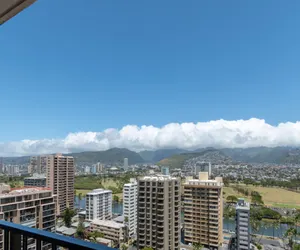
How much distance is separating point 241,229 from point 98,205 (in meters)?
8.70

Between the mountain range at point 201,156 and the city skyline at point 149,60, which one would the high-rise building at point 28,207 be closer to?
the city skyline at point 149,60

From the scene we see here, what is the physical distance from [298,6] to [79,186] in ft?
54.0

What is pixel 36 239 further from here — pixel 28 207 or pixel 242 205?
pixel 242 205

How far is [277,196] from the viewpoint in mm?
11328

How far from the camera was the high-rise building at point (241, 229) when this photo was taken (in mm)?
10008

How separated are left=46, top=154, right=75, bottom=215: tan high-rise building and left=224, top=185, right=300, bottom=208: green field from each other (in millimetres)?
9648

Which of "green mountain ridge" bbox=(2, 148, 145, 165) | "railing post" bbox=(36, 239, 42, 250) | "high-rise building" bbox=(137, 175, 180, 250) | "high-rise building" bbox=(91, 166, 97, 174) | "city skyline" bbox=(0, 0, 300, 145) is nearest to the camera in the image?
"railing post" bbox=(36, 239, 42, 250)

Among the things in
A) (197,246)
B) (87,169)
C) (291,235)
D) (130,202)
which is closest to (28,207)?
(130,202)

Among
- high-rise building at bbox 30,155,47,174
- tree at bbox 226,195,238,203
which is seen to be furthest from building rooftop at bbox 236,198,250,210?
high-rise building at bbox 30,155,47,174

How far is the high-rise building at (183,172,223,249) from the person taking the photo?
10680 millimetres

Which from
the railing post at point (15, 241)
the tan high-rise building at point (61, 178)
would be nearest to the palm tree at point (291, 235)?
the tan high-rise building at point (61, 178)

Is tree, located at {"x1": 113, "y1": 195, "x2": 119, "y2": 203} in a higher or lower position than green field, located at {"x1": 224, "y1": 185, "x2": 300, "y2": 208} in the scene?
lower

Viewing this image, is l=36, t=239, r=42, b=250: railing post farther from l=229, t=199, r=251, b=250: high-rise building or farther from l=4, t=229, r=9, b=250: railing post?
l=229, t=199, r=251, b=250: high-rise building

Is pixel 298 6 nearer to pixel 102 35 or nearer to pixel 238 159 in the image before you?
pixel 102 35
